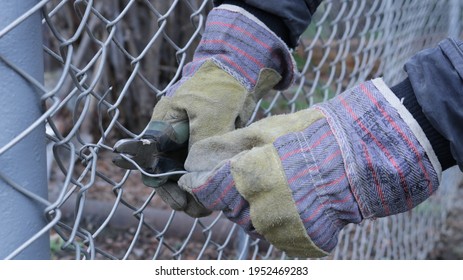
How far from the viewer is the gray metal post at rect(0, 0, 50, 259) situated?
2.92 feet

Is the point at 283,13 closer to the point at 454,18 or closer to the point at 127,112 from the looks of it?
the point at 454,18

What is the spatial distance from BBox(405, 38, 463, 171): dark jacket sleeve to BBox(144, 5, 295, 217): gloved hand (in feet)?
1.28

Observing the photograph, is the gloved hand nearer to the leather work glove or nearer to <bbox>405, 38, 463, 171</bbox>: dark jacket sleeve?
the leather work glove

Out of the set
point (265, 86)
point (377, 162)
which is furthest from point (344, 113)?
point (265, 86)

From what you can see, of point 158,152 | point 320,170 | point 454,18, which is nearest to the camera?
point 320,170

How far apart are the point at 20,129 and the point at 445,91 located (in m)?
0.77

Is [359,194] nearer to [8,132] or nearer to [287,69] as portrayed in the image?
[287,69]

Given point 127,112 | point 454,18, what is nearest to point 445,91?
point 454,18

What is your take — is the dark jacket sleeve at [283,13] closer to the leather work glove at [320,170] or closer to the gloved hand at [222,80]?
the gloved hand at [222,80]

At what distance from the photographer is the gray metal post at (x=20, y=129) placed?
891 millimetres

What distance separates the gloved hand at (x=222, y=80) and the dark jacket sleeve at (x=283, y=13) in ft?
0.10

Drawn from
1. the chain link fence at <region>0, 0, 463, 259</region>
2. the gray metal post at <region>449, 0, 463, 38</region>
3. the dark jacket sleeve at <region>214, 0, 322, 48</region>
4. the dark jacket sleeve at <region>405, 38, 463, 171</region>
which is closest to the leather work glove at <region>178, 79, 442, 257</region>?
the dark jacket sleeve at <region>405, 38, 463, 171</region>

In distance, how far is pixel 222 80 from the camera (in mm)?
1435

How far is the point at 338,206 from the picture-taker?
1204 millimetres
